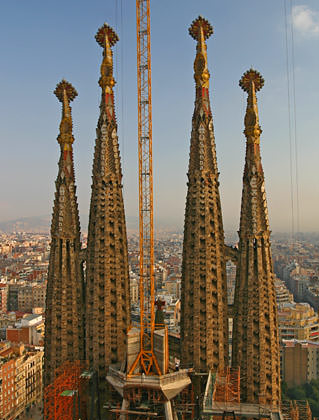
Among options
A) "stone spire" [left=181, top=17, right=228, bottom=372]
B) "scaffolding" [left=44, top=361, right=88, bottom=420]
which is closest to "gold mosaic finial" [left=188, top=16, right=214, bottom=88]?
"stone spire" [left=181, top=17, right=228, bottom=372]

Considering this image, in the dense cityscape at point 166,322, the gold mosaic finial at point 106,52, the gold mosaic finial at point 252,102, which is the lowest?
the dense cityscape at point 166,322

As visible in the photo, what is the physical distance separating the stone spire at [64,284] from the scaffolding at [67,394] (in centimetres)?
105

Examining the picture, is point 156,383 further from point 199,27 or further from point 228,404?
point 199,27

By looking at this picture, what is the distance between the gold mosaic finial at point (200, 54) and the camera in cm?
2723

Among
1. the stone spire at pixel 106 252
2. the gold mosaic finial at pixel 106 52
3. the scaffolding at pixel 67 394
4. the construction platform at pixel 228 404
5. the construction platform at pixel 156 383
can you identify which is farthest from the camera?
the gold mosaic finial at pixel 106 52

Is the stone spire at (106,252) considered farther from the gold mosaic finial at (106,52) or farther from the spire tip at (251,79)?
the spire tip at (251,79)

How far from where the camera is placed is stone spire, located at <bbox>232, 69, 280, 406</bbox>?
79.7ft

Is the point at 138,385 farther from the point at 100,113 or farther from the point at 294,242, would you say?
the point at 294,242

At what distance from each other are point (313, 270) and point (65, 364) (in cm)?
8081

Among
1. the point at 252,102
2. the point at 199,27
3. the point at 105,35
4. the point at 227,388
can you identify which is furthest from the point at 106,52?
the point at 227,388

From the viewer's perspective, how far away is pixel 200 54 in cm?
2731

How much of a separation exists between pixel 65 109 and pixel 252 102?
1176 cm

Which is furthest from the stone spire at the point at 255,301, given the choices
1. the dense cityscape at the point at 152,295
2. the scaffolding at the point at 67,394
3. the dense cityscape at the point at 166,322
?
the dense cityscape at the point at 166,322

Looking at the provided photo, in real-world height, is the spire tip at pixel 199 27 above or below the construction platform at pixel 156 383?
above
